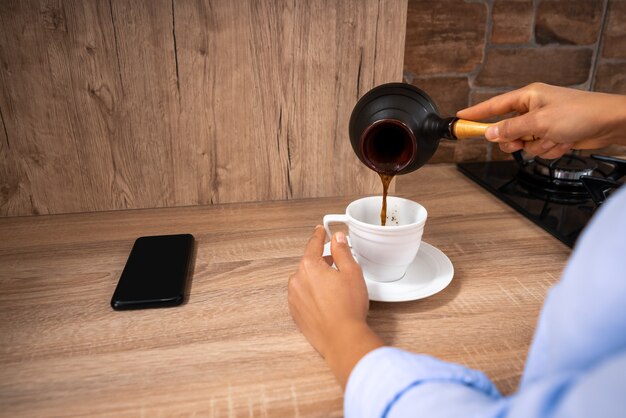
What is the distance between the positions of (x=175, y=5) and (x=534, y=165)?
883 mm

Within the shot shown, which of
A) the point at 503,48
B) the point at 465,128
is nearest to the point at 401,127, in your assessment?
the point at 465,128

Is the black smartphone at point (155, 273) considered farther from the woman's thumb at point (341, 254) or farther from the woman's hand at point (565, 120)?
the woman's hand at point (565, 120)

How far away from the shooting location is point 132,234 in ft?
2.93

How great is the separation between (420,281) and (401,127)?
9.7 inches

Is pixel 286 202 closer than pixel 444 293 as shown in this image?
No

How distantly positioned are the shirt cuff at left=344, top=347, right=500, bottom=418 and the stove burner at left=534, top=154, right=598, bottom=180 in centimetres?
76

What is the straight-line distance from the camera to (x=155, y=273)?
0.74 m

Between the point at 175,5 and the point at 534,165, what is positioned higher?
the point at 175,5

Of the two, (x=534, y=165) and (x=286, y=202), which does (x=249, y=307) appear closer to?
(x=286, y=202)

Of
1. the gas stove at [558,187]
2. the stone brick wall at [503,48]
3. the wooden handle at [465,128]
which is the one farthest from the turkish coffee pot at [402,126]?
the stone brick wall at [503,48]

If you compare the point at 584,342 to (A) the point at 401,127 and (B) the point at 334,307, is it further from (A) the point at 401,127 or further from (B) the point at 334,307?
(A) the point at 401,127

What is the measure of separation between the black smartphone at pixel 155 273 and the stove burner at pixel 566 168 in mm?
802

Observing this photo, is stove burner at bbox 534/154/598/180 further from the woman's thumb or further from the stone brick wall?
the woman's thumb

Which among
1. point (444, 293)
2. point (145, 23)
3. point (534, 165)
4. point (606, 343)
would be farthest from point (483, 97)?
point (606, 343)
